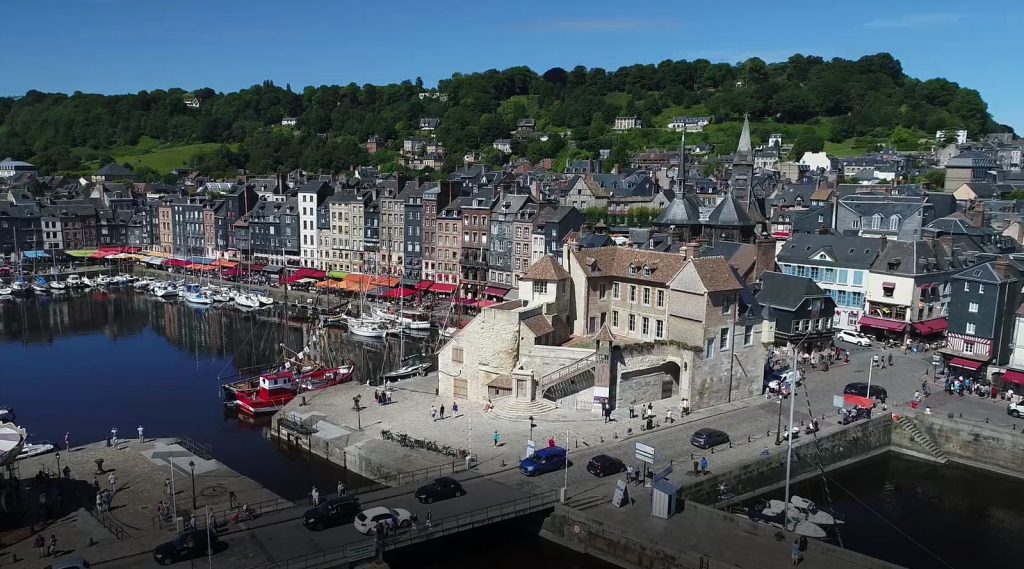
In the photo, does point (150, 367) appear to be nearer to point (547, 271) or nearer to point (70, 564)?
point (547, 271)

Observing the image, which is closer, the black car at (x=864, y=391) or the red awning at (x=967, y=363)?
the black car at (x=864, y=391)

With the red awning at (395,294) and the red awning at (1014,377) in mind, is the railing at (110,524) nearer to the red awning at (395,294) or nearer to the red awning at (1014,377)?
the red awning at (1014,377)

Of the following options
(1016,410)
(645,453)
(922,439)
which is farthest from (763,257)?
(645,453)

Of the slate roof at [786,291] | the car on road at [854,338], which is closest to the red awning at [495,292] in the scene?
the slate roof at [786,291]

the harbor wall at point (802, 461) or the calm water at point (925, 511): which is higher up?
the harbor wall at point (802, 461)

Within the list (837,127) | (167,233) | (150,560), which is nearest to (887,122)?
(837,127)

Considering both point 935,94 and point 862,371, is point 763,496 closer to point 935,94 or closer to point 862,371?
point 862,371
